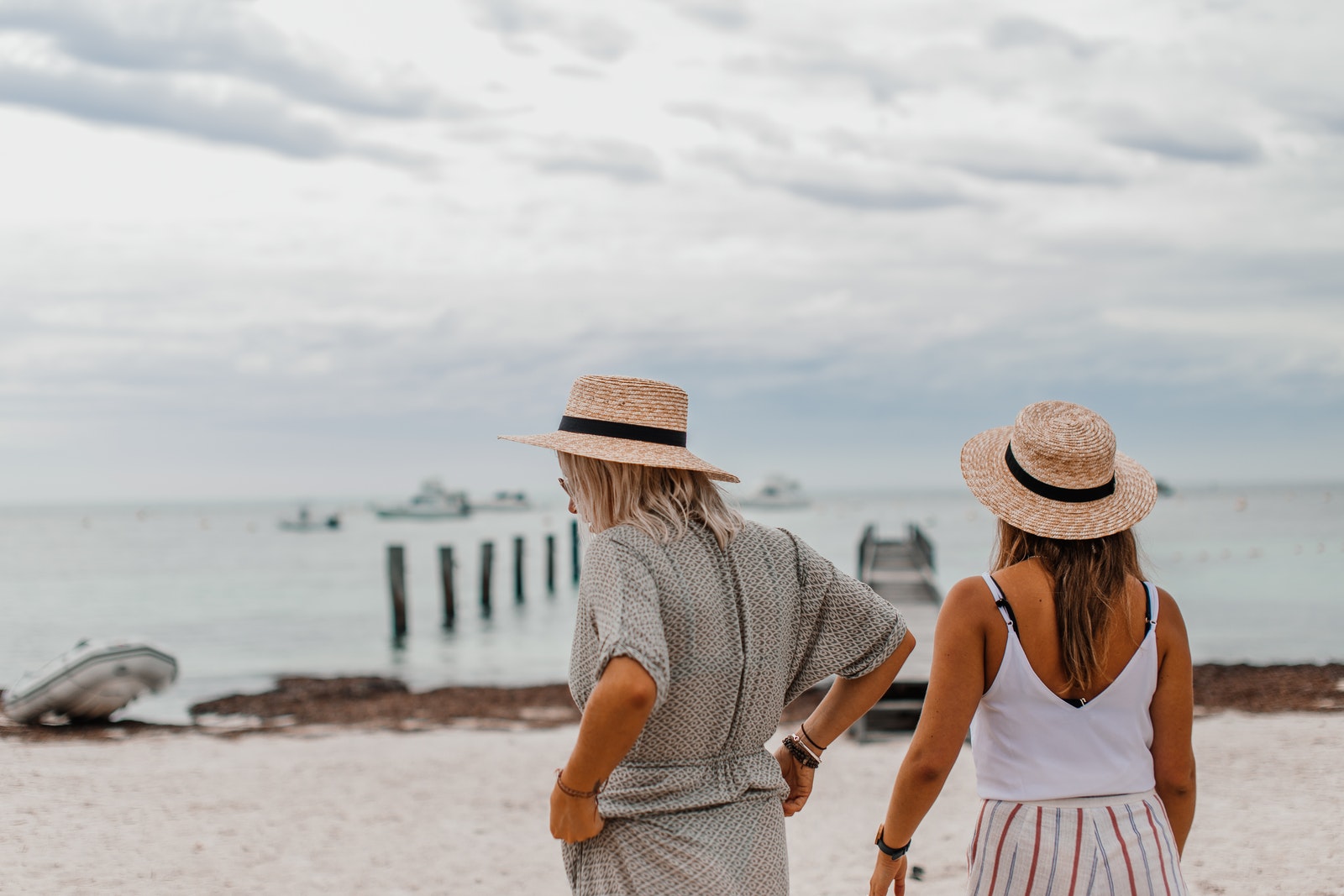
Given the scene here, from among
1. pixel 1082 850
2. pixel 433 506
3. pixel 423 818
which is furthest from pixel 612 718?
pixel 433 506

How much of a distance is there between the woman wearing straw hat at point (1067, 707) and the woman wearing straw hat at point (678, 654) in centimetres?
16

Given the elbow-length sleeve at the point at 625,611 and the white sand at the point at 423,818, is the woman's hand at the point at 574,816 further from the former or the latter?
the white sand at the point at 423,818

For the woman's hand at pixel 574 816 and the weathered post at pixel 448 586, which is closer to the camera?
the woman's hand at pixel 574 816

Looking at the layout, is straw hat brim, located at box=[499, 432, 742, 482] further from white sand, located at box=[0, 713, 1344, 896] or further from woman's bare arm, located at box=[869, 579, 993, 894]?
white sand, located at box=[0, 713, 1344, 896]

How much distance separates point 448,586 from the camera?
73.2 ft

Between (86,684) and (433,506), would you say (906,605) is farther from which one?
(433,506)

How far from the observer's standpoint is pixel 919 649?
1042 centimetres

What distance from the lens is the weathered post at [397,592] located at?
19.9m

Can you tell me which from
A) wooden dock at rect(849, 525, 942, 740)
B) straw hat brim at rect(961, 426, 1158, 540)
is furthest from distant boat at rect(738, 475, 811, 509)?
straw hat brim at rect(961, 426, 1158, 540)

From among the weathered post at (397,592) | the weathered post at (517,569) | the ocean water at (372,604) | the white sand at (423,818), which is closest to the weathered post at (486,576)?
the ocean water at (372,604)

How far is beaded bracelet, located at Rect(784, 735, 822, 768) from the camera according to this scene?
2.06 metres

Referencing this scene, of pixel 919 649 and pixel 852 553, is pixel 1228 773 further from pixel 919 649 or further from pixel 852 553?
pixel 852 553

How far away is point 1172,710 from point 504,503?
344 feet

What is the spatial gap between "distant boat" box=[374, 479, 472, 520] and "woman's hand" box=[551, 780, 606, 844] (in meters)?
83.0
